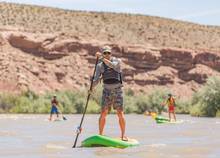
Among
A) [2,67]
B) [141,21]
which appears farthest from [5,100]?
[141,21]

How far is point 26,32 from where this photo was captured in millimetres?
70875

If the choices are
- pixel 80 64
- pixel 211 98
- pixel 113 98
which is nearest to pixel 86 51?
pixel 80 64

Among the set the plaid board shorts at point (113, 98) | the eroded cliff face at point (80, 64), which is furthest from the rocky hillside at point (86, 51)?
the plaid board shorts at point (113, 98)

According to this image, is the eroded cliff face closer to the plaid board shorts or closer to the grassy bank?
the grassy bank

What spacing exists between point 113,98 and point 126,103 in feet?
140

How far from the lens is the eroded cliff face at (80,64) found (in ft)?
216

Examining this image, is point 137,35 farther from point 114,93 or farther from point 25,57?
point 114,93

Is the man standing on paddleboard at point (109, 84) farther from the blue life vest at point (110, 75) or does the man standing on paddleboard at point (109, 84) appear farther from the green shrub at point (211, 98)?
the green shrub at point (211, 98)

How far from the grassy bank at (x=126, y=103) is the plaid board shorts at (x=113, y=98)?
2890 cm

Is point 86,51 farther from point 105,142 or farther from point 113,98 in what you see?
point 105,142

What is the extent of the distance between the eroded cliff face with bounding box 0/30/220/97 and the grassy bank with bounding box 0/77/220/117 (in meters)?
8.76

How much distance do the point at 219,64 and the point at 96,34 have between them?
16415 millimetres

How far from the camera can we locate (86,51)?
7244 cm

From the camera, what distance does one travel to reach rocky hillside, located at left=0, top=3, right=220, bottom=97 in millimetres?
67250
